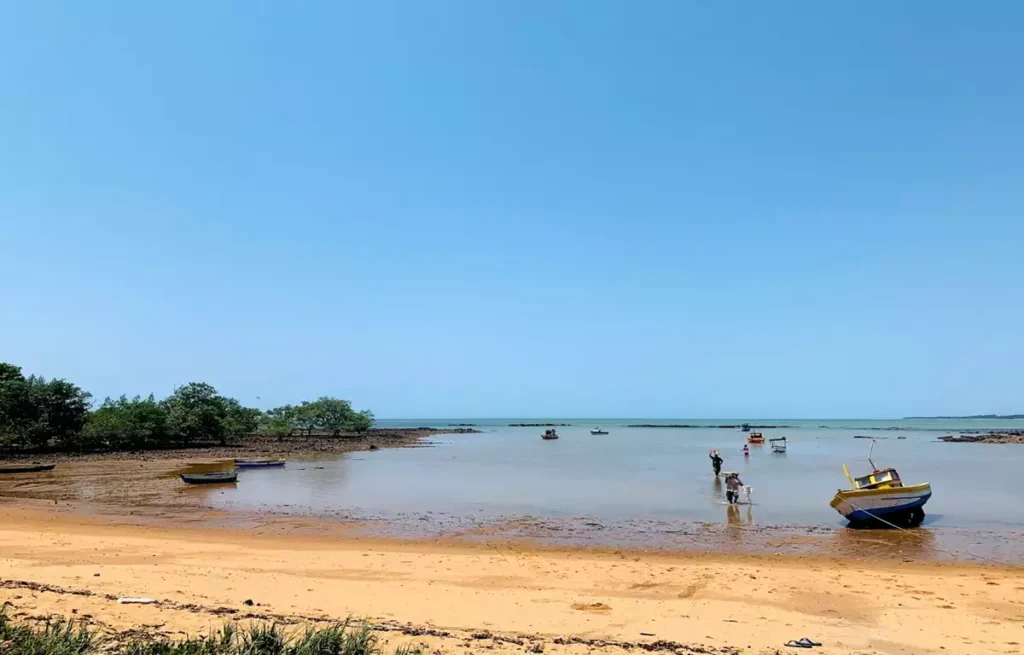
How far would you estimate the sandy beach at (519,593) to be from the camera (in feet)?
26.4

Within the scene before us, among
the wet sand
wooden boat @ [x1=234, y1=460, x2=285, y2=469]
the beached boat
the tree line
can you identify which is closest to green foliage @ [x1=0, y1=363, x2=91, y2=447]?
the tree line

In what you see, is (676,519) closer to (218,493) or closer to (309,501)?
(309,501)

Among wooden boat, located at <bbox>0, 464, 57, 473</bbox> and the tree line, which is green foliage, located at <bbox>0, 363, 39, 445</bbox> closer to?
the tree line

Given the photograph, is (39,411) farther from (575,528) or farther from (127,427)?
(575,528)

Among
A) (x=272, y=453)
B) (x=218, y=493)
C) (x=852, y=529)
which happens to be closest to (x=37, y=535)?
(x=218, y=493)

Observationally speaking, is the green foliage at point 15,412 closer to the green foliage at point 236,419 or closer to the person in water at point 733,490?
the green foliage at point 236,419

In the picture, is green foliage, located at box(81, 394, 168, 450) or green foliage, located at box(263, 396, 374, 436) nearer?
green foliage, located at box(81, 394, 168, 450)

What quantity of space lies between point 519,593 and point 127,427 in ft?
183

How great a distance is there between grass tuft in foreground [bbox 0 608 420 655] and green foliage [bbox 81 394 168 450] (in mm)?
55451

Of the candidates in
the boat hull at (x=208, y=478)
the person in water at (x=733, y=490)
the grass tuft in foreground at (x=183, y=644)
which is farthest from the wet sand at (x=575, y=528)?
the grass tuft in foreground at (x=183, y=644)

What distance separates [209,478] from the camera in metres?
31.1

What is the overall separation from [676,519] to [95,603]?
1661cm

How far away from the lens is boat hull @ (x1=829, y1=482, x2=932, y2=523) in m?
19.1

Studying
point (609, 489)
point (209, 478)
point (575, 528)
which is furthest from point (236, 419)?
point (575, 528)
